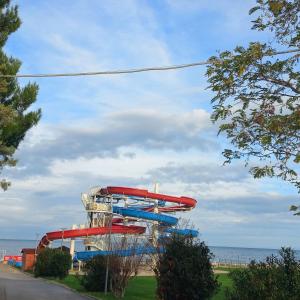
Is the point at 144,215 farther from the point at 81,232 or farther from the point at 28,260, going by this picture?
the point at 28,260

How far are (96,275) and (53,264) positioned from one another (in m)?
11.6

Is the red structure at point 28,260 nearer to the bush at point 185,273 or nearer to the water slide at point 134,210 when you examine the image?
the water slide at point 134,210

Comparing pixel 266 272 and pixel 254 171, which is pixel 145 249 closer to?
pixel 266 272

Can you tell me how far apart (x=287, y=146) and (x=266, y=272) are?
3579 mm

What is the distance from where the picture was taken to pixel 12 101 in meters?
18.6

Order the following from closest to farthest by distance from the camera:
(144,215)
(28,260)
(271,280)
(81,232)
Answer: (271,280) → (28,260) → (81,232) → (144,215)

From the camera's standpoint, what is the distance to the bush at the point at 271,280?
10.5 metres

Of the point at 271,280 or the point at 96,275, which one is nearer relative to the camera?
the point at 271,280

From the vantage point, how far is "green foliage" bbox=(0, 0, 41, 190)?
17578 millimetres

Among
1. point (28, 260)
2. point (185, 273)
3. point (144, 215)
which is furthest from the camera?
point (144, 215)

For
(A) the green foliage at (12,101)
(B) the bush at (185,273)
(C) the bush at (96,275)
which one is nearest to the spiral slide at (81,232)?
(C) the bush at (96,275)

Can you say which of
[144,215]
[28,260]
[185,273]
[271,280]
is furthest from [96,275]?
[144,215]

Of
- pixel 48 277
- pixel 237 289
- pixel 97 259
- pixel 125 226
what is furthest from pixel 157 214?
pixel 237 289

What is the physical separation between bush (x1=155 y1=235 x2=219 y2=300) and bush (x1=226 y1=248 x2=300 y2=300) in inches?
184
